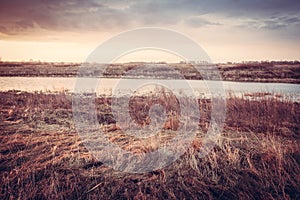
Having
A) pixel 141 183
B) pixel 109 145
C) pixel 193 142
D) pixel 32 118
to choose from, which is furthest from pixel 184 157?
pixel 32 118

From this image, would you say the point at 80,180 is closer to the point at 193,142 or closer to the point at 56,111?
the point at 193,142

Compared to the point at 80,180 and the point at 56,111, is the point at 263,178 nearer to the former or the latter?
the point at 80,180

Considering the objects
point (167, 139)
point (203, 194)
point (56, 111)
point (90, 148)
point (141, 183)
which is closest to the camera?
point (203, 194)

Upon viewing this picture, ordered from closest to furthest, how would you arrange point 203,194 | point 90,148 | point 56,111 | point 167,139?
point 203,194
point 90,148
point 167,139
point 56,111

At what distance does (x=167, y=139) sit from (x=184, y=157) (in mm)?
1398

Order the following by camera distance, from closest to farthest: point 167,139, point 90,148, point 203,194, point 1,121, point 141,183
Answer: point 203,194, point 141,183, point 90,148, point 167,139, point 1,121

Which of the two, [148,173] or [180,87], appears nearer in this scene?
[148,173]

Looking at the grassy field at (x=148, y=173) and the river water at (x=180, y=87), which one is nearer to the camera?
the grassy field at (x=148, y=173)

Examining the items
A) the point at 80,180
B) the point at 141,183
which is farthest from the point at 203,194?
the point at 80,180

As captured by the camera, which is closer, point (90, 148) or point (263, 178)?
point (263, 178)

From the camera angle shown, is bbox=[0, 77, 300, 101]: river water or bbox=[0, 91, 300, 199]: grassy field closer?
bbox=[0, 91, 300, 199]: grassy field

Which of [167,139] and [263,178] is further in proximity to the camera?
[167,139]

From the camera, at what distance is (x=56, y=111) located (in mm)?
10148

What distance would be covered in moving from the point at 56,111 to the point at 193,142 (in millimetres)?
5514
